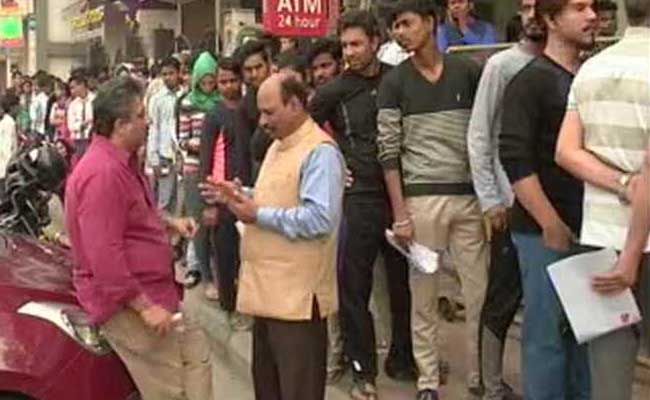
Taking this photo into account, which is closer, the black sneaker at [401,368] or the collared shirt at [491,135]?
the collared shirt at [491,135]

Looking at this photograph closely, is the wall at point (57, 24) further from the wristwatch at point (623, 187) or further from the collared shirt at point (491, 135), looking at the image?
the wristwatch at point (623, 187)

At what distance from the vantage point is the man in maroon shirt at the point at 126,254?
4.21 metres

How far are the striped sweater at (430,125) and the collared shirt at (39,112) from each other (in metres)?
14.7

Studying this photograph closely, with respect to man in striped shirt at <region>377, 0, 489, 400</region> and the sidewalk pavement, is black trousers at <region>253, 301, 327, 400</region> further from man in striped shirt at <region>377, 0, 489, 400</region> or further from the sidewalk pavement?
man in striped shirt at <region>377, 0, 489, 400</region>

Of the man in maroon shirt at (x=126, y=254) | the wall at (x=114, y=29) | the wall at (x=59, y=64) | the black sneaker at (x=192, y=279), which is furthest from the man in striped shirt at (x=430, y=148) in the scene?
the wall at (x=59, y=64)

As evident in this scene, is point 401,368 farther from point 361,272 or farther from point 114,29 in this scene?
point 114,29

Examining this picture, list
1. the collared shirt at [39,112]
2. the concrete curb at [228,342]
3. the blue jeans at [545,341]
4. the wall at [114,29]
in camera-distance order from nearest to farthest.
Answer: the blue jeans at [545,341]
the concrete curb at [228,342]
the collared shirt at [39,112]
the wall at [114,29]

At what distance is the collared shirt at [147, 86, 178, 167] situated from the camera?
10695mm

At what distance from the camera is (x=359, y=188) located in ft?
18.5

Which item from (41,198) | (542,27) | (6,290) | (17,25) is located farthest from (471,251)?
(17,25)

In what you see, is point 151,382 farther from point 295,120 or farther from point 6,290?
point 295,120

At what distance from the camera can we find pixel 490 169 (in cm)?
490

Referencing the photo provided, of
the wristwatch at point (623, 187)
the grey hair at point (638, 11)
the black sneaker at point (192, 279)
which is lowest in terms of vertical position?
the black sneaker at point (192, 279)

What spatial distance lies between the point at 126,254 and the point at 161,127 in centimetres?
680
